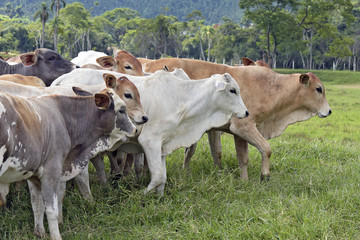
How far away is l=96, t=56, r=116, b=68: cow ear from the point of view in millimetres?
5691

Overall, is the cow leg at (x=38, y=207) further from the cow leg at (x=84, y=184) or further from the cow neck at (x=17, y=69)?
the cow neck at (x=17, y=69)

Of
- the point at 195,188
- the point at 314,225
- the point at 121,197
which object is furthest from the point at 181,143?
the point at 314,225

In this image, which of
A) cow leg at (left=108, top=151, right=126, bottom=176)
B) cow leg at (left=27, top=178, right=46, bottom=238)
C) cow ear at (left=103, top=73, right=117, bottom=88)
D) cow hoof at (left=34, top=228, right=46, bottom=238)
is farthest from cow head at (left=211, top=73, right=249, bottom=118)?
cow hoof at (left=34, top=228, right=46, bottom=238)

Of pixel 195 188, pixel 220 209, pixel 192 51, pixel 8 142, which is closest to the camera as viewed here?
pixel 8 142

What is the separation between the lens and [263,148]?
5.44 meters

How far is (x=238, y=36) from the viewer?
1939 inches

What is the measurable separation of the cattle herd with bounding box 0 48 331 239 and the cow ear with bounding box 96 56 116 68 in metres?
0.01

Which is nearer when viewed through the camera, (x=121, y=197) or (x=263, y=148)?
(x=121, y=197)

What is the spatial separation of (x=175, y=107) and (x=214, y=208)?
3.62ft

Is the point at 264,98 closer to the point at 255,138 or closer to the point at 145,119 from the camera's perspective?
the point at 255,138

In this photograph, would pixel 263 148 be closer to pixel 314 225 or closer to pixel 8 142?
pixel 314 225

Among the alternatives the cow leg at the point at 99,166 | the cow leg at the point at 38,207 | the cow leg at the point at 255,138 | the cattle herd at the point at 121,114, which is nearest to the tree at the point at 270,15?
the cattle herd at the point at 121,114

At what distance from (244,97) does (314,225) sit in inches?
85.7

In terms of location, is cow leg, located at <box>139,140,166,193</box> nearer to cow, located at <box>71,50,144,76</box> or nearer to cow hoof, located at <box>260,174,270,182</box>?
cow, located at <box>71,50,144,76</box>
